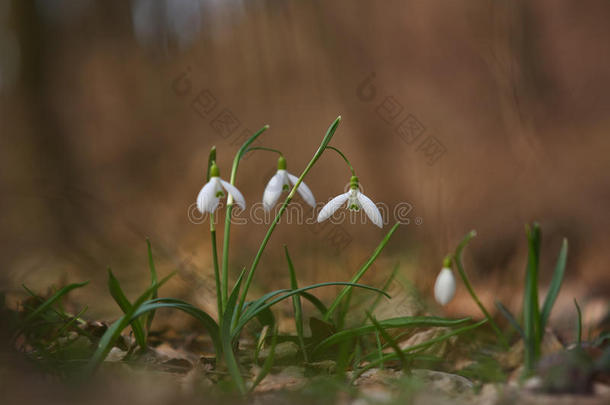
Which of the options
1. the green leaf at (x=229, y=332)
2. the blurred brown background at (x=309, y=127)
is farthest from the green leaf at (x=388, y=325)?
the blurred brown background at (x=309, y=127)

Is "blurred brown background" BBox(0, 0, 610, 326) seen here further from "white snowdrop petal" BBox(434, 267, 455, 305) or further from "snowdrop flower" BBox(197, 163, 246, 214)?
"snowdrop flower" BBox(197, 163, 246, 214)

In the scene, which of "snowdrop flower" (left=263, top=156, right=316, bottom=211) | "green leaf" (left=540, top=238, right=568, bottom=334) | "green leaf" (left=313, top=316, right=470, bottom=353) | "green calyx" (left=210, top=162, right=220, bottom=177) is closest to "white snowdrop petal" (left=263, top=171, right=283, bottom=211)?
"snowdrop flower" (left=263, top=156, right=316, bottom=211)

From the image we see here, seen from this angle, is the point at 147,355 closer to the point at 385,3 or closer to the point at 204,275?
the point at 204,275

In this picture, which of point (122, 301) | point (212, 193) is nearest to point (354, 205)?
point (212, 193)

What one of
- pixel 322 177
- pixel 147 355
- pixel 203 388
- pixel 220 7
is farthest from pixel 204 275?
pixel 220 7

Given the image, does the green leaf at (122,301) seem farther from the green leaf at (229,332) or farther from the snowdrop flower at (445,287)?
the snowdrop flower at (445,287)

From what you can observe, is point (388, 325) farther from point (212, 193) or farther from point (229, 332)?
point (212, 193)
